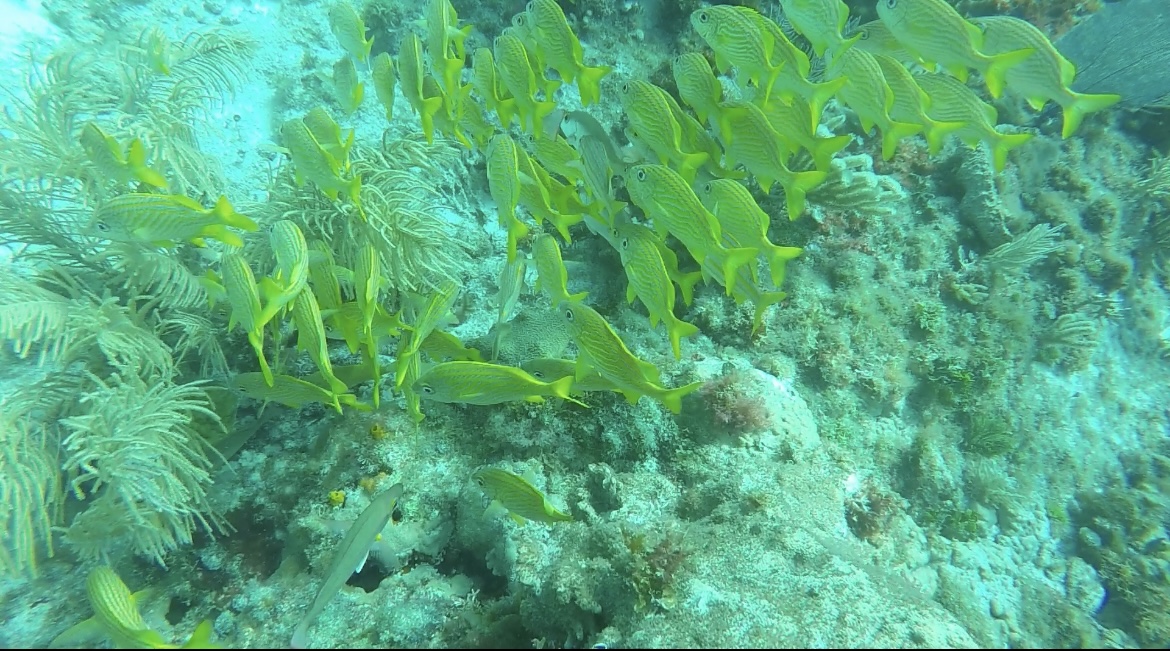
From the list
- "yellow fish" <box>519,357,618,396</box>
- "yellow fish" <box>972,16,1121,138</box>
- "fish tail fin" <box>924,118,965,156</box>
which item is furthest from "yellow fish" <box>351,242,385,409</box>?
"yellow fish" <box>972,16,1121,138</box>

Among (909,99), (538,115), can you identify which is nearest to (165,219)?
(538,115)

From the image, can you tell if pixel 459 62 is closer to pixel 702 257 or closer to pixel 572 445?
pixel 702 257

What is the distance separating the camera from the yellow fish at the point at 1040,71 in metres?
3.09

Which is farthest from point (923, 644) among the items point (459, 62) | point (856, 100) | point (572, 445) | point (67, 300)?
point (67, 300)

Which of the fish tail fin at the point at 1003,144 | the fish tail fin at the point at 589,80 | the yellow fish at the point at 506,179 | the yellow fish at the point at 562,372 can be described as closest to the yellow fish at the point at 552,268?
the yellow fish at the point at 506,179

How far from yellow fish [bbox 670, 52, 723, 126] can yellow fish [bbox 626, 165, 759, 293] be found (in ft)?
2.84

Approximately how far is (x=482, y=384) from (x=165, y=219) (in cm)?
170

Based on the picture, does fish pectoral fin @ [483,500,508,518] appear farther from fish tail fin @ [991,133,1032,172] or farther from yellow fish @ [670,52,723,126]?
fish tail fin @ [991,133,1032,172]

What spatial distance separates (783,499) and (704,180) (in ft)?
7.15

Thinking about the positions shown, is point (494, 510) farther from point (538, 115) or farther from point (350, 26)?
point (350, 26)

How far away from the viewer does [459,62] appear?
3338mm

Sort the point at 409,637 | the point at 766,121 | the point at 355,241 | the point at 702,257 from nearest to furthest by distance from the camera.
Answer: the point at 409,637
the point at 702,257
the point at 766,121
the point at 355,241

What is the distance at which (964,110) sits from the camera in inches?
134

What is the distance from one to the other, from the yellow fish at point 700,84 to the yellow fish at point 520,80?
879 mm
